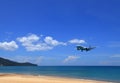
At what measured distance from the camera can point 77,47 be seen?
2442cm

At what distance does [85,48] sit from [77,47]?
25.5 inches

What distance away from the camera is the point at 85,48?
24.2 m
